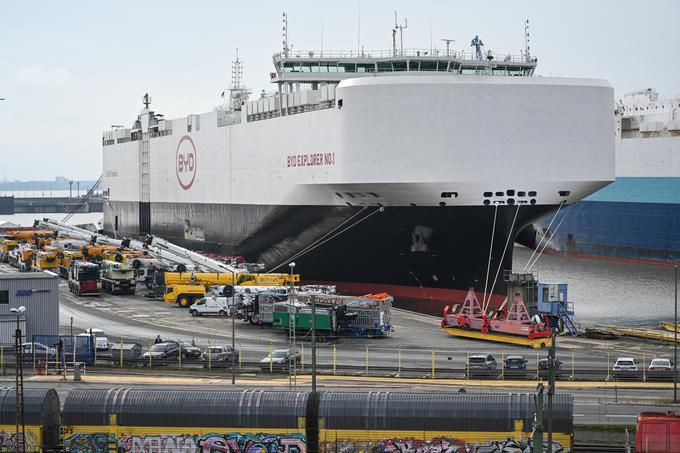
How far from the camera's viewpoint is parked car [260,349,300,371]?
3629cm

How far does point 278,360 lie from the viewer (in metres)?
36.8

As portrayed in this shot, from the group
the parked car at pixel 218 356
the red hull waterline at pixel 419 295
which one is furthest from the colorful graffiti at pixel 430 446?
the red hull waterline at pixel 419 295

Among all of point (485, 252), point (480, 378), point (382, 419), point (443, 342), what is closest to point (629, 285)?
point (485, 252)

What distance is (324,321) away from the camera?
139 feet

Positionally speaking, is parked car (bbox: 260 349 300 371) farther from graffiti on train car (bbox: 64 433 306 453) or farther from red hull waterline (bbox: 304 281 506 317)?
red hull waterline (bbox: 304 281 506 317)

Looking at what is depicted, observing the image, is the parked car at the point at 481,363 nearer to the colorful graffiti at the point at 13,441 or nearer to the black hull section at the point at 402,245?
the black hull section at the point at 402,245

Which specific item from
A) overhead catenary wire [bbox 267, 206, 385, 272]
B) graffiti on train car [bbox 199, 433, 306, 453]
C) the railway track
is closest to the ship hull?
overhead catenary wire [bbox 267, 206, 385, 272]

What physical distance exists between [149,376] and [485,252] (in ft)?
61.8

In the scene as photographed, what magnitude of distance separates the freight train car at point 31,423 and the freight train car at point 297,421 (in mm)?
489

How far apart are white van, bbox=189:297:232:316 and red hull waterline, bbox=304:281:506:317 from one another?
20.9 feet

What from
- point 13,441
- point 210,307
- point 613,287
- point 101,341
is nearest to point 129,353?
point 101,341

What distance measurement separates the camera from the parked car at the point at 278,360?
119 feet

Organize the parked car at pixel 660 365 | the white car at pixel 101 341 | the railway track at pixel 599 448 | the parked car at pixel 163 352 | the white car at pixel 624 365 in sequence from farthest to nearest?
the white car at pixel 101 341 → the parked car at pixel 163 352 → the parked car at pixel 660 365 → the white car at pixel 624 365 → the railway track at pixel 599 448

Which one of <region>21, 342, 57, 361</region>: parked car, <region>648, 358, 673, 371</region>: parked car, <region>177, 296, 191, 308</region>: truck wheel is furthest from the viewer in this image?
<region>177, 296, 191, 308</region>: truck wheel
